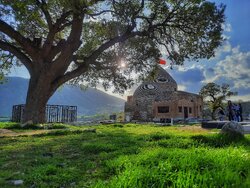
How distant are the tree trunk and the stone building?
39.9 m

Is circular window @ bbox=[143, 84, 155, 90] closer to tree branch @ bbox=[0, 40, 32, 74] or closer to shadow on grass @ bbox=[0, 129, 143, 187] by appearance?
tree branch @ bbox=[0, 40, 32, 74]

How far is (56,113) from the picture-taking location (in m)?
32.8

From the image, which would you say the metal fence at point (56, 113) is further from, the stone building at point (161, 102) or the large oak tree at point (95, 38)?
the stone building at point (161, 102)

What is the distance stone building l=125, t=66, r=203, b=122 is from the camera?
6159cm

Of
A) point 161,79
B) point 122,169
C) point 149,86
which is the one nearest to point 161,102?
point 149,86

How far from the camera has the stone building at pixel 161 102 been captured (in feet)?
202

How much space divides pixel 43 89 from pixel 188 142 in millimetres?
14261

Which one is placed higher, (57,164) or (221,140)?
(221,140)

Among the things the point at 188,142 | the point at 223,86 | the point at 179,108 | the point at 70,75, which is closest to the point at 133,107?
the point at 179,108

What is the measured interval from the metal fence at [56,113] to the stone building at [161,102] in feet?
94.5

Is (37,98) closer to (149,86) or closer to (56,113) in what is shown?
(56,113)

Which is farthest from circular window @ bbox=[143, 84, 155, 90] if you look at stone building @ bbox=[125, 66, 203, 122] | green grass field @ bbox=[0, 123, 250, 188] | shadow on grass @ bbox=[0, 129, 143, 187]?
green grass field @ bbox=[0, 123, 250, 188]

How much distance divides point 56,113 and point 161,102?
109ft

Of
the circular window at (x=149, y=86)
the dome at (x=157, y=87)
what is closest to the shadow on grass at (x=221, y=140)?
the dome at (x=157, y=87)
